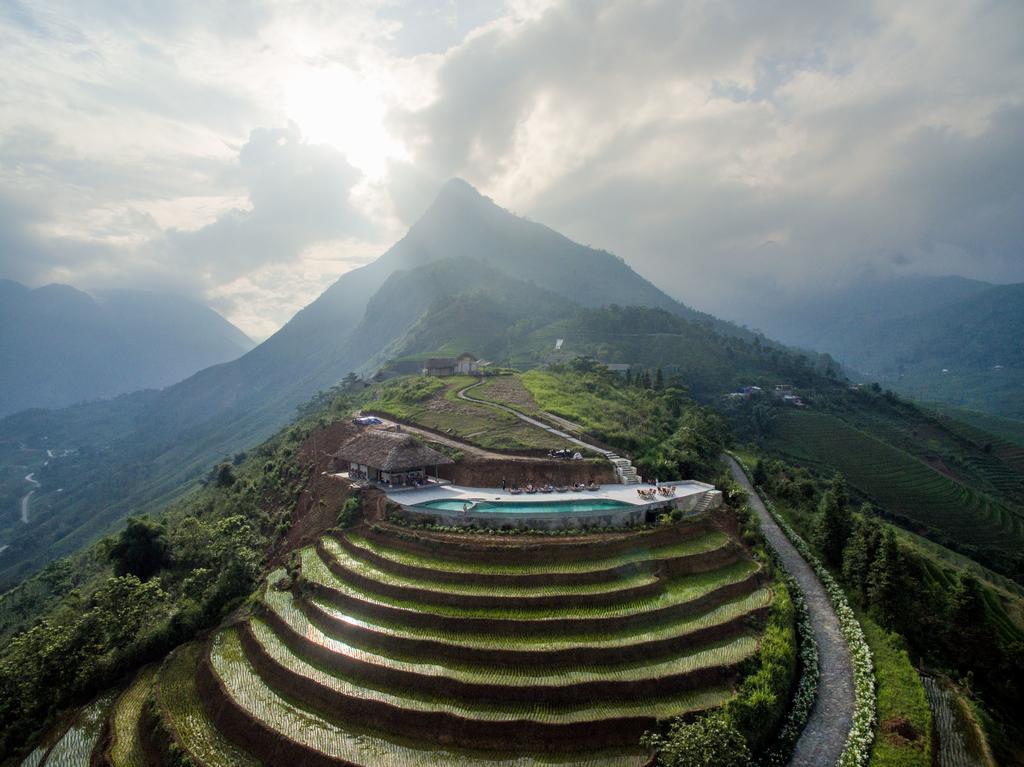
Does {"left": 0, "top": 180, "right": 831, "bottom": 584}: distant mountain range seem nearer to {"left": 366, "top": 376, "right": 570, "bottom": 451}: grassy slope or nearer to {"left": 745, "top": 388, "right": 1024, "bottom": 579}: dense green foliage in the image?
{"left": 745, "top": 388, "right": 1024, "bottom": 579}: dense green foliage

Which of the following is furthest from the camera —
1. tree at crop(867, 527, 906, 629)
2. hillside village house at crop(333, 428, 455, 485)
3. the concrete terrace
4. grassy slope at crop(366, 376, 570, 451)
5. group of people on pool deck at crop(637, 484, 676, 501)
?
grassy slope at crop(366, 376, 570, 451)

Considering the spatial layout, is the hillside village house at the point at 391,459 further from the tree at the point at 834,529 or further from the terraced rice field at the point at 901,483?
the terraced rice field at the point at 901,483

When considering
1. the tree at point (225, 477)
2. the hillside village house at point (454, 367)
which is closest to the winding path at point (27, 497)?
the tree at point (225, 477)

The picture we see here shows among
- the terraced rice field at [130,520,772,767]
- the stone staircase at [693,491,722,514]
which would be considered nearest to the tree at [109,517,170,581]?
the terraced rice field at [130,520,772,767]

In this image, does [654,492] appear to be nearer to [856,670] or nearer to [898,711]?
[856,670]

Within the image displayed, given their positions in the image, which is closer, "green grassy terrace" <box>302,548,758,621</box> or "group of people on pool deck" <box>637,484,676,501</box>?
"green grassy terrace" <box>302,548,758,621</box>

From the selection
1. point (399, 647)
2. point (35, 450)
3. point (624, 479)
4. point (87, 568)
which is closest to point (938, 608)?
point (624, 479)
